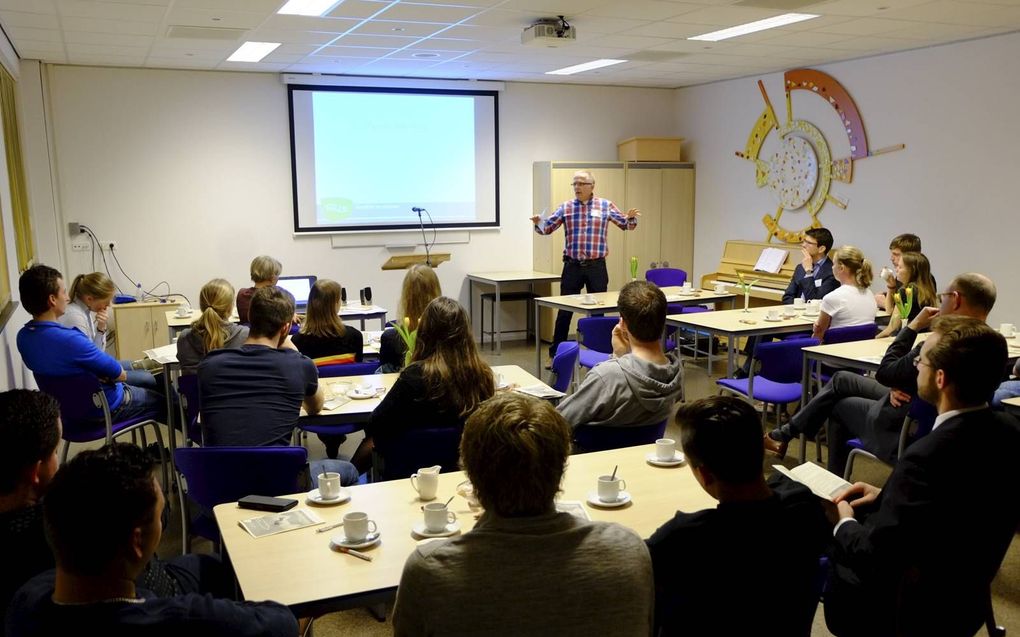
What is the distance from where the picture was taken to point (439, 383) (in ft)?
10.1

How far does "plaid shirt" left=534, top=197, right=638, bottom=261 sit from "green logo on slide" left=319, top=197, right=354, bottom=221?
82.7 inches

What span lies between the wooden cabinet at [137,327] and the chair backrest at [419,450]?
5.32m

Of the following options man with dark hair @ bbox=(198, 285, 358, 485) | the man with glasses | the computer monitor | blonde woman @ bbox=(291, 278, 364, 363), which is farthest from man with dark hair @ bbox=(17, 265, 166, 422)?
the man with glasses

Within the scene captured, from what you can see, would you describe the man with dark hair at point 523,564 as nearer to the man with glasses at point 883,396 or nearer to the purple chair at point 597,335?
the man with glasses at point 883,396

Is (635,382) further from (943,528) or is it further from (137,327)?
(137,327)

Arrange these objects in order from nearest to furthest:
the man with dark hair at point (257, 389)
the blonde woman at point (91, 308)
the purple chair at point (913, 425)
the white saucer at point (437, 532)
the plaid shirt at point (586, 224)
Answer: the white saucer at point (437, 532) → the man with dark hair at point (257, 389) → the purple chair at point (913, 425) → the blonde woman at point (91, 308) → the plaid shirt at point (586, 224)

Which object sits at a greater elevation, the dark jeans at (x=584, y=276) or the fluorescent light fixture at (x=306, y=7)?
the fluorescent light fixture at (x=306, y=7)

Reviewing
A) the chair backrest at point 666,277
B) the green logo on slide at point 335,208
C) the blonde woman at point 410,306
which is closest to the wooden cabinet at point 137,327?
the green logo on slide at point 335,208

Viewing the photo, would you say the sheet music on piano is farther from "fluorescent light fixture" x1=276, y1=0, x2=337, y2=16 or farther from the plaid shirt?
"fluorescent light fixture" x1=276, y1=0, x2=337, y2=16

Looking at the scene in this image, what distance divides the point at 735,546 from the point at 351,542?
1021mm

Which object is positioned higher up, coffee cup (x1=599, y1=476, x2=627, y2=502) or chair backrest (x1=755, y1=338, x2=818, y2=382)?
coffee cup (x1=599, y1=476, x2=627, y2=502)

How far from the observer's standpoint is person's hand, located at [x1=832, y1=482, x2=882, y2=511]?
2.42 metres

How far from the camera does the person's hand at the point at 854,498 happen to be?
7.95 ft

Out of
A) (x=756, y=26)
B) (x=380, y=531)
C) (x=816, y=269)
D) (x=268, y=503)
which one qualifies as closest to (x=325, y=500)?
(x=268, y=503)
